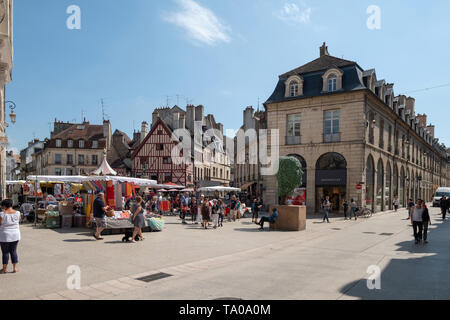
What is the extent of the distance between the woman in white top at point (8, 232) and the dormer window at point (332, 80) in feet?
72.5

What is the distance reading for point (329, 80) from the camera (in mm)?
24047

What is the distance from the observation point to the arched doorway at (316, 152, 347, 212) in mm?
23281

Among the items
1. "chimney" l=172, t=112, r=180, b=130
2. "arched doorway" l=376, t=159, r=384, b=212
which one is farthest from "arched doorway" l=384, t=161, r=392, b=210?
"chimney" l=172, t=112, r=180, b=130

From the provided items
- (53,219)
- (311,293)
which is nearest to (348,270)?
(311,293)

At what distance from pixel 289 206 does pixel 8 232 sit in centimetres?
1094

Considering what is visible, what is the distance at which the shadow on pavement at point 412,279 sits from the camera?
16.8 ft

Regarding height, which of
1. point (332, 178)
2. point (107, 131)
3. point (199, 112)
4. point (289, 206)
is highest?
point (199, 112)

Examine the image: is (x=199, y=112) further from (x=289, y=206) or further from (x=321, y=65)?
(x=289, y=206)

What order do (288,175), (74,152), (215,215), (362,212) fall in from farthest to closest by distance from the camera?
(74,152) → (362,212) → (288,175) → (215,215)

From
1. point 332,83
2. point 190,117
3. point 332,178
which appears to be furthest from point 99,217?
point 190,117

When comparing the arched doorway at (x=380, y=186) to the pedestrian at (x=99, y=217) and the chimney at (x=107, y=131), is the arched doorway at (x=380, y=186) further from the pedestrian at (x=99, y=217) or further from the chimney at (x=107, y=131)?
the chimney at (x=107, y=131)

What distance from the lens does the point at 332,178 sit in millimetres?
23438

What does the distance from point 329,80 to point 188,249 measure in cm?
1936
